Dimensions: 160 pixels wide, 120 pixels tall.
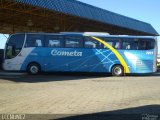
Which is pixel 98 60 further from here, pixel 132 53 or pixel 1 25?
pixel 1 25

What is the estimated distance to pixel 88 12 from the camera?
119 ft

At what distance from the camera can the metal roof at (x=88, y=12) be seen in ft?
98.9

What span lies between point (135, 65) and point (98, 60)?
8.27ft

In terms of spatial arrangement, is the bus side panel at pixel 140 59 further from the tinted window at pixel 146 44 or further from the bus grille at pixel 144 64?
the tinted window at pixel 146 44

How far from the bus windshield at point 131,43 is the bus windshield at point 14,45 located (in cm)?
563

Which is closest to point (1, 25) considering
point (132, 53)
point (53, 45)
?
point (53, 45)

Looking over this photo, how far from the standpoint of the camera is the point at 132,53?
966 inches

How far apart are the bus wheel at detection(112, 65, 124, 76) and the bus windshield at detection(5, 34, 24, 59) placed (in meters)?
6.46

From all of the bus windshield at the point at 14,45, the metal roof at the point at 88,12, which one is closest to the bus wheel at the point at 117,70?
the bus windshield at the point at 14,45

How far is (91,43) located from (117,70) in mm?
2558

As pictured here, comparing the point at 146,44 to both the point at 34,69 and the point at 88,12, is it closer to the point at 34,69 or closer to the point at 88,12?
the point at 34,69

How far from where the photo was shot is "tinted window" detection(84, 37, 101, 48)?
80.4ft

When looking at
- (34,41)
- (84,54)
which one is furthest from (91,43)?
(34,41)

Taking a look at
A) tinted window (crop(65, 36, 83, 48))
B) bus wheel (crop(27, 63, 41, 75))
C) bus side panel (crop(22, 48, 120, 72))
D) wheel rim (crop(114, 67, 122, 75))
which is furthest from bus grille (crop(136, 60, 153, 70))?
bus wheel (crop(27, 63, 41, 75))
